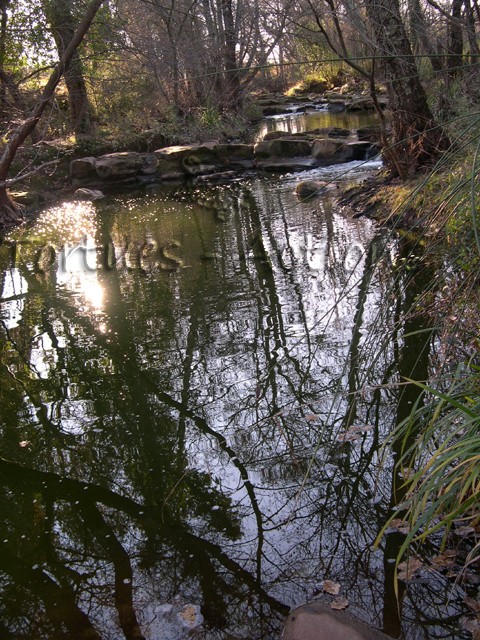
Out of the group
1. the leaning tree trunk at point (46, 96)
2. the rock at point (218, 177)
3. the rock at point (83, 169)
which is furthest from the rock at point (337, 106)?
the leaning tree trunk at point (46, 96)

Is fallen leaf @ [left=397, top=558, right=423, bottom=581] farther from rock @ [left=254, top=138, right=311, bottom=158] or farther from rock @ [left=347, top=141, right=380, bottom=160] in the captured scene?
rock @ [left=254, top=138, right=311, bottom=158]

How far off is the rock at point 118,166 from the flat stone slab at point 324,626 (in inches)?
595

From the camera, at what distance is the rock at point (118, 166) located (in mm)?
16516

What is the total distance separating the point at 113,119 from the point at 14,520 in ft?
59.0

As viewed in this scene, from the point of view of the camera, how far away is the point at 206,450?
3980 millimetres

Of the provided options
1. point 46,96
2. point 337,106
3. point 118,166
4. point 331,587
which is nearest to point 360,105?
point 337,106

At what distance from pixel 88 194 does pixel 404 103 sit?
333 inches

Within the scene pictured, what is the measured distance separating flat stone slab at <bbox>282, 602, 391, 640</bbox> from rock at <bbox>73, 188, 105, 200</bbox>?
44.0 ft

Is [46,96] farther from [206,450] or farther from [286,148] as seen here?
[206,450]

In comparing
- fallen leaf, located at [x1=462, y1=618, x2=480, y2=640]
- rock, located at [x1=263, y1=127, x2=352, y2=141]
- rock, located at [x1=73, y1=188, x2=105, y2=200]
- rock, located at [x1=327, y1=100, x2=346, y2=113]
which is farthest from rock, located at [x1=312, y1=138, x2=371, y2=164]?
fallen leaf, located at [x1=462, y1=618, x2=480, y2=640]

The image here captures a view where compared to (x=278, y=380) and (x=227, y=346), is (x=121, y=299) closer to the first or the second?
(x=227, y=346)

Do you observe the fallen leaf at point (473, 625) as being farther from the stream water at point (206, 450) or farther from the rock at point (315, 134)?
the rock at point (315, 134)

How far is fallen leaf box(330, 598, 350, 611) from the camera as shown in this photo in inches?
104

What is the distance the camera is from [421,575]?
9.00ft
